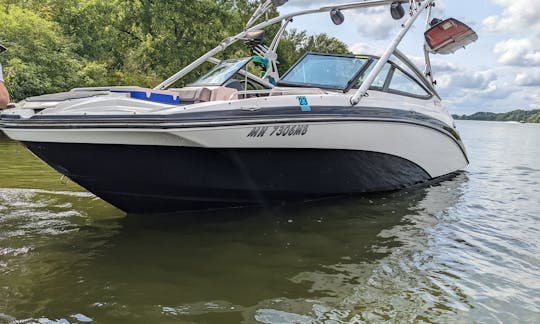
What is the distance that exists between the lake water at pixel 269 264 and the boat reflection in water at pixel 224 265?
13 mm

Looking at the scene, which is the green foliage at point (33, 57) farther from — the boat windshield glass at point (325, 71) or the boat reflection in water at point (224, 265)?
the boat windshield glass at point (325, 71)

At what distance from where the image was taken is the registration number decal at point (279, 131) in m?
4.32

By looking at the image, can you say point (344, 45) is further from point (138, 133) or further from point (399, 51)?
point (138, 133)

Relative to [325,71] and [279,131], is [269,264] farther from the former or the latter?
[325,71]

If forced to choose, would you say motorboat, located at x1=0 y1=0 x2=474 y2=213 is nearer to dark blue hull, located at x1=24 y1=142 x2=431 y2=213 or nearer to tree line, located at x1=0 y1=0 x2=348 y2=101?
dark blue hull, located at x1=24 y1=142 x2=431 y2=213

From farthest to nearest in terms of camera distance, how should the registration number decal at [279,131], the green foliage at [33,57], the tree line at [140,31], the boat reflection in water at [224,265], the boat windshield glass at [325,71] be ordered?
1. the tree line at [140,31]
2. the green foliage at [33,57]
3. the boat windshield glass at [325,71]
4. the registration number decal at [279,131]
5. the boat reflection in water at [224,265]

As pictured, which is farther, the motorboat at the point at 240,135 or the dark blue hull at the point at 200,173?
the dark blue hull at the point at 200,173

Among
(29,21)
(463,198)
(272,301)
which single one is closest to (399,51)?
(463,198)

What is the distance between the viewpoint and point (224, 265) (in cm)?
361

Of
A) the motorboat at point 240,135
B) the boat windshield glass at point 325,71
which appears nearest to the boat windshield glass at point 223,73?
the motorboat at point 240,135

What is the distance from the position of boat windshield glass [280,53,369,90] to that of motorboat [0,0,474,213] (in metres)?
0.02

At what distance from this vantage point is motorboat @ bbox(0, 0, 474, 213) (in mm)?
3994

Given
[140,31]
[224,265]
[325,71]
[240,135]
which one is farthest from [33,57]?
[224,265]

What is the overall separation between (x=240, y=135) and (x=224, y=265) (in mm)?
1247
